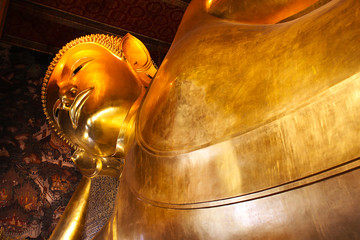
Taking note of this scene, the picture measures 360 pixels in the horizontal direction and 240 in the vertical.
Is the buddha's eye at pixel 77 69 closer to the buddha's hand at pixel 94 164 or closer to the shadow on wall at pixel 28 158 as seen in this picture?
the buddha's hand at pixel 94 164

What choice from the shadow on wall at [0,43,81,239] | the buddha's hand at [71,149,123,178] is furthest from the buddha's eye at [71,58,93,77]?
the shadow on wall at [0,43,81,239]

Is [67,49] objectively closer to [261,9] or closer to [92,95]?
[92,95]

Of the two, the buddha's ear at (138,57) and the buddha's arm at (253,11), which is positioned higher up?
the buddha's arm at (253,11)

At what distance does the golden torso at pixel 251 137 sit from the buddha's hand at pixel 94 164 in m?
0.36

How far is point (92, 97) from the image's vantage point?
3.67 feet

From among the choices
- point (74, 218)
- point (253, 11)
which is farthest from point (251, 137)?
point (74, 218)

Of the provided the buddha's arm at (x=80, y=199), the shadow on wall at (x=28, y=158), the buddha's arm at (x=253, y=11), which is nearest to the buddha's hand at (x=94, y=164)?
the buddha's arm at (x=80, y=199)

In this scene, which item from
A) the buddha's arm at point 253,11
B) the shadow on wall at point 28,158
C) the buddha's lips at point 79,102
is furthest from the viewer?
the shadow on wall at point 28,158

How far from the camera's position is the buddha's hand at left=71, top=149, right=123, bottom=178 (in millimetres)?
1227

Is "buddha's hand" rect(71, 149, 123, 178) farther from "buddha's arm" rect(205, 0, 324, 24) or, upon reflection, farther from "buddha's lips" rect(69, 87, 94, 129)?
"buddha's arm" rect(205, 0, 324, 24)

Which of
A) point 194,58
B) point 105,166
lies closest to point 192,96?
point 194,58

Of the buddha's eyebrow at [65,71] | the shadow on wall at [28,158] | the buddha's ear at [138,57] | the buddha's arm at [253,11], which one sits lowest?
the shadow on wall at [28,158]

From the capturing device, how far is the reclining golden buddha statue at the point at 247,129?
1.67 feet

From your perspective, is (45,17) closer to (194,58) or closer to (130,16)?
(130,16)
